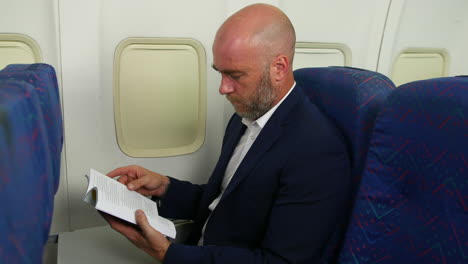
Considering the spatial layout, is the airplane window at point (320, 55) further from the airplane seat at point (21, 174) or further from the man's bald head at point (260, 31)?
the airplane seat at point (21, 174)

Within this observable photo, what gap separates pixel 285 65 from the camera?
129 cm

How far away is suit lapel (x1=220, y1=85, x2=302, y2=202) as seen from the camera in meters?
1.26

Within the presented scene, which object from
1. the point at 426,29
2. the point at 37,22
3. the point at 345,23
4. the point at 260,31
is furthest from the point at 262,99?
the point at 426,29

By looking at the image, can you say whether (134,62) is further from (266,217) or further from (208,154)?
(266,217)

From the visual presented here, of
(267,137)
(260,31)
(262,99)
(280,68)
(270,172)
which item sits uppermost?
(260,31)

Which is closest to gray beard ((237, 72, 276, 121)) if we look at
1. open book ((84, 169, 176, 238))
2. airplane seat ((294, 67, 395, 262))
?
airplane seat ((294, 67, 395, 262))

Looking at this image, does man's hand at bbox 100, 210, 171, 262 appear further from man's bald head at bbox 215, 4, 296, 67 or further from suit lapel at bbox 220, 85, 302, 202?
man's bald head at bbox 215, 4, 296, 67

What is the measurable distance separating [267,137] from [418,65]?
1.97 meters

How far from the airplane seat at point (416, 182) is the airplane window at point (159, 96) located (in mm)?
1093

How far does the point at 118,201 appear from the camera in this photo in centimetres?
120

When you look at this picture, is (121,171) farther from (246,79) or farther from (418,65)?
(418,65)

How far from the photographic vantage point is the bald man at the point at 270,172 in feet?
3.79

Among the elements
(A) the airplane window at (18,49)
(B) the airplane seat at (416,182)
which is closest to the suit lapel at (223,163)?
(B) the airplane seat at (416,182)

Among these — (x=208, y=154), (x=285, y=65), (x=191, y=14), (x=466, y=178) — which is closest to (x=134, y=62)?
(x=191, y=14)
